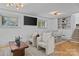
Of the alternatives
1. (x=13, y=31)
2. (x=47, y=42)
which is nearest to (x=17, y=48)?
(x=13, y=31)

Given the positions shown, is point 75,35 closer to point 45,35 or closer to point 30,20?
point 45,35

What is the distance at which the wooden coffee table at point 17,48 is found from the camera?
1912mm

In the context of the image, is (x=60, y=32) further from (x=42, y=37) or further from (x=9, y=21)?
(x=9, y=21)

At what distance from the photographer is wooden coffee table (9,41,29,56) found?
75.3 inches

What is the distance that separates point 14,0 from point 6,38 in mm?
704

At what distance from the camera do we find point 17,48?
6.26ft

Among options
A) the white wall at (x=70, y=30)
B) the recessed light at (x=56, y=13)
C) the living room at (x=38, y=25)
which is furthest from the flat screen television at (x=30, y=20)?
the white wall at (x=70, y=30)

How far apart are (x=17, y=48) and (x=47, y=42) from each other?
563 millimetres

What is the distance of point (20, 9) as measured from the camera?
1.97m

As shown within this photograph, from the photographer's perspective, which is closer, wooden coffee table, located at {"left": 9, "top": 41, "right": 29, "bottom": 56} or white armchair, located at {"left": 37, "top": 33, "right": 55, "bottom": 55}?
wooden coffee table, located at {"left": 9, "top": 41, "right": 29, "bottom": 56}

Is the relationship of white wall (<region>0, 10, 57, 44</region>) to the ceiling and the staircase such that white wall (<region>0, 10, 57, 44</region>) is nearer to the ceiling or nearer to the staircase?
the ceiling

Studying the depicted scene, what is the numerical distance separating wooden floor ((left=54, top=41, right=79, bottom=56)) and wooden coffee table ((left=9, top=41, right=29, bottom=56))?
0.60 m

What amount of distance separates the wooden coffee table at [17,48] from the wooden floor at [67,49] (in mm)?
599

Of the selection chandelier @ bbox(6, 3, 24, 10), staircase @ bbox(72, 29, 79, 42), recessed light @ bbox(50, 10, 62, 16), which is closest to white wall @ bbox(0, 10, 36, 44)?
chandelier @ bbox(6, 3, 24, 10)
